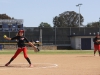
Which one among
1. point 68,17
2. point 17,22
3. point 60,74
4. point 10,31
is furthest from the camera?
point 68,17

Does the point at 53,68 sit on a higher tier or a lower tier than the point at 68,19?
lower

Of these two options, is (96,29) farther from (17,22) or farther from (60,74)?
(60,74)

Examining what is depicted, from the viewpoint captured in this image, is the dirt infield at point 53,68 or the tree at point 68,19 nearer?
the dirt infield at point 53,68

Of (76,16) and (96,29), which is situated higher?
(76,16)

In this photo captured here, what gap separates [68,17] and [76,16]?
2992mm

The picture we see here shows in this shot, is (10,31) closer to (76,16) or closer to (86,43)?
(86,43)

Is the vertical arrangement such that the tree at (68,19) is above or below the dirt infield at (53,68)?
above

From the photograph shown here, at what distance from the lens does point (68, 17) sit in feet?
358

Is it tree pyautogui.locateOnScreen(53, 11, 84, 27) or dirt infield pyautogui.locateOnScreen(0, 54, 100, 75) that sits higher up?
tree pyautogui.locateOnScreen(53, 11, 84, 27)

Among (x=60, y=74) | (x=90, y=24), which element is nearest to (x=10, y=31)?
(x=60, y=74)

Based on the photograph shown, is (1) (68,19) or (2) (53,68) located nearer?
(2) (53,68)

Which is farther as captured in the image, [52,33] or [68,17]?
[68,17]

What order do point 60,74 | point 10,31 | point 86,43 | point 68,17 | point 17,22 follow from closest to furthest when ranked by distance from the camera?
point 60,74 < point 86,43 < point 10,31 < point 17,22 < point 68,17

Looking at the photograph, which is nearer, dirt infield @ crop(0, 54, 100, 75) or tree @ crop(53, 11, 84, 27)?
dirt infield @ crop(0, 54, 100, 75)
